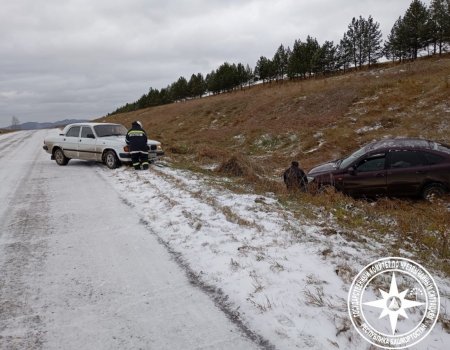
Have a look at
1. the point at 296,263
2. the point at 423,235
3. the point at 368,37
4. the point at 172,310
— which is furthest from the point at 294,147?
the point at 368,37

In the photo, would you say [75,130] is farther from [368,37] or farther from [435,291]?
[368,37]

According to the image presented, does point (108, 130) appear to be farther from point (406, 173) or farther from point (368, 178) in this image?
point (406, 173)

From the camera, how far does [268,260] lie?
4648mm

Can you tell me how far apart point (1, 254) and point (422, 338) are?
17.8 ft

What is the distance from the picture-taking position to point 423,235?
5.79 meters

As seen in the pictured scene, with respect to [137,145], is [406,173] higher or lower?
lower

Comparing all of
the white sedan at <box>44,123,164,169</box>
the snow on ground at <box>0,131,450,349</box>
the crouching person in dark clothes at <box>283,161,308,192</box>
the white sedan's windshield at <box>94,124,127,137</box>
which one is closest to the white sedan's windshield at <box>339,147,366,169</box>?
the crouching person in dark clothes at <box>283,161,308,192</box>

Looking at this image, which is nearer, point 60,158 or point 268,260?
point 268,260

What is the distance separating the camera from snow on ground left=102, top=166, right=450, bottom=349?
10.9 ft

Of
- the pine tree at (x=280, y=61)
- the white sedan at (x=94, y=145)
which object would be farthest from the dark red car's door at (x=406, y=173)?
the pine tree at (x=280, y=61)

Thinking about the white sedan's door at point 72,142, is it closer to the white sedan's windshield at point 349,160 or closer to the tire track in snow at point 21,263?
the tire track in snow at point 21,263

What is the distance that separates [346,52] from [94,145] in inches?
2310

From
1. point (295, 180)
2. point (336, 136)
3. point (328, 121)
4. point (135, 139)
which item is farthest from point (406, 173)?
point (328, 121)

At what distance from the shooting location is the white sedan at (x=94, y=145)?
1255 centimetres
